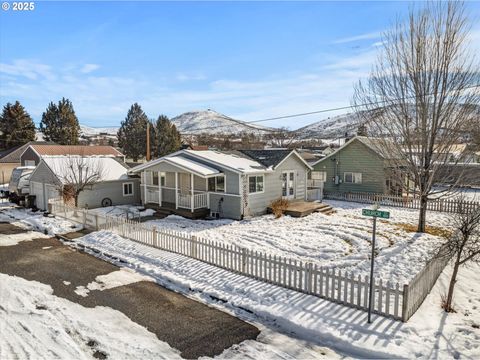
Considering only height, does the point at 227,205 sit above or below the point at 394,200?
A: above

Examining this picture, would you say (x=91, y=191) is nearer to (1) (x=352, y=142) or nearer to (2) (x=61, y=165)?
(2) (x=61, y=165)

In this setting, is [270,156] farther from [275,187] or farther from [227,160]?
[227,160]

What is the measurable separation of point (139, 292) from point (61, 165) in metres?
17.6

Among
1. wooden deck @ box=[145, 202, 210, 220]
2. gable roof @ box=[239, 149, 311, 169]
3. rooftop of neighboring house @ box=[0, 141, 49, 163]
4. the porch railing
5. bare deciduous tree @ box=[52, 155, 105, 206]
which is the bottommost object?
wooden deck @ box=[145, 202, 210, 220]

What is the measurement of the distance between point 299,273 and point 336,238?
625cm

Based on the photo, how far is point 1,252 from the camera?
491 inches

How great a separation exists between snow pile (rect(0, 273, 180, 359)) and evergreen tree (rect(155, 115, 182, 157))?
49947mm

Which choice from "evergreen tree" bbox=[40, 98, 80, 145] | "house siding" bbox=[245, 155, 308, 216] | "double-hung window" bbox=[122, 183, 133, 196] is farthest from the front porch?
"evergreen tree" bbox=[40, 98, 80, 145]

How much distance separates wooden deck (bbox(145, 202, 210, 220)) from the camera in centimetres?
1894

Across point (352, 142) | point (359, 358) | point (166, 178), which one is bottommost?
point (359, 358)

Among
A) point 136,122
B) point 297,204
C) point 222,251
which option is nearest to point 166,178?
point 297,204

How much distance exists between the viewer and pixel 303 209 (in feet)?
64.9

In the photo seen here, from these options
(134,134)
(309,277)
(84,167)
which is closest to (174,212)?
(84,167)

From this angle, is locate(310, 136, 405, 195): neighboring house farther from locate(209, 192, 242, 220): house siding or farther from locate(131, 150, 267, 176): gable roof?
locate(209, 192, 242, 220): house siding
